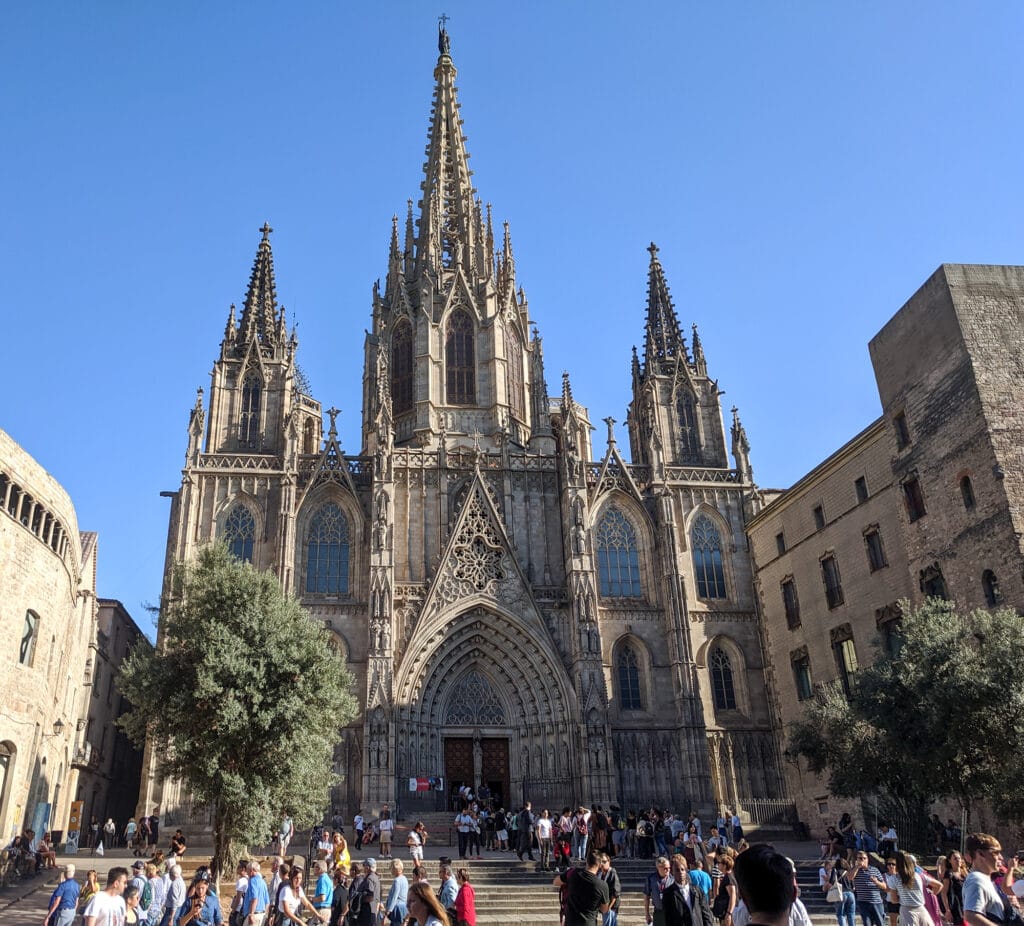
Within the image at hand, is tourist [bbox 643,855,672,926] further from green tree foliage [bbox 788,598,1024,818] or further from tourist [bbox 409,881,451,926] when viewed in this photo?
green tree foliage [bbox 788,598,1024,818]

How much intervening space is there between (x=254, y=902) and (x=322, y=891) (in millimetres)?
1118

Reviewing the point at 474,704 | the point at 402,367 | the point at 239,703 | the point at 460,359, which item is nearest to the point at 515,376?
the point at 460,359

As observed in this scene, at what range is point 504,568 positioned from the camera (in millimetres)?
36844

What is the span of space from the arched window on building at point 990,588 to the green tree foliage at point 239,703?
17381mm

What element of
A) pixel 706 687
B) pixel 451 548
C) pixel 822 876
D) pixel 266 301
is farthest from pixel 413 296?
pixel 822 876

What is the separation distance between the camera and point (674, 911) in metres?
9.30

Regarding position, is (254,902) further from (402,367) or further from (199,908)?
(402,367)

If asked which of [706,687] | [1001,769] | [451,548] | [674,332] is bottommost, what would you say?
[1001,769]

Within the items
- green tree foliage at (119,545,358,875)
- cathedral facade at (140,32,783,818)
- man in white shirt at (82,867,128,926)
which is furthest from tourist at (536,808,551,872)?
man in white shirt at (82,867,128,926)

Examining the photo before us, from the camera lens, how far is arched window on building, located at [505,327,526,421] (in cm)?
4462

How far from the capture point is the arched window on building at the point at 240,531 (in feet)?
121

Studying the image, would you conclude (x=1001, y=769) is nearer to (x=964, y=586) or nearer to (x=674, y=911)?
(x=964, y=586)

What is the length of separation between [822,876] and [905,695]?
495 cm

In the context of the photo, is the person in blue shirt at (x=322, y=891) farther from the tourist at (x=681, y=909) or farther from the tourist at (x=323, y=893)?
the tourist at (x=681, y=909)
